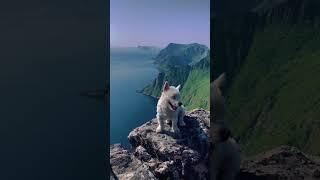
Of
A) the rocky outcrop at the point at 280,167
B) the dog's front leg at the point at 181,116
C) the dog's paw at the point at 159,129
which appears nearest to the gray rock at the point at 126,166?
the dog's paw at the point at 159,129

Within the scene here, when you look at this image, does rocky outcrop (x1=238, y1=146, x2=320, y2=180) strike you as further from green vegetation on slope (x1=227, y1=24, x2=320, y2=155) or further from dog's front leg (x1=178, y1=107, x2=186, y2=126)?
dog's front leg (x1=178, y1=107, x2=186, y2=126)

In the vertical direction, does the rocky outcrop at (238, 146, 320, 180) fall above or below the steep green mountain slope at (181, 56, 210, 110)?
below

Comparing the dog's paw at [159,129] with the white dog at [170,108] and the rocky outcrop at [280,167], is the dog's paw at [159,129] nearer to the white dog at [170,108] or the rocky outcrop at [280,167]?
the white dog at [170,108]

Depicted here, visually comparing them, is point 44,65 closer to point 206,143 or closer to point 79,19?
point 79,19

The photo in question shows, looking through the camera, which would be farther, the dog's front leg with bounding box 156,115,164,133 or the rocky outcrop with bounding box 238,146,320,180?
the rocky outcrop with bounding box 238,146,320,180

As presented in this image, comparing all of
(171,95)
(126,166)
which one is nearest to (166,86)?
(171,95)

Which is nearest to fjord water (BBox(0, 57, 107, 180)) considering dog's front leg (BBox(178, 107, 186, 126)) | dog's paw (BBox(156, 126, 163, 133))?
dog's paw (BBox(156, 126, 163, 133))

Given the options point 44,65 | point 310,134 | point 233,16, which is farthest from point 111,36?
point 310,134
